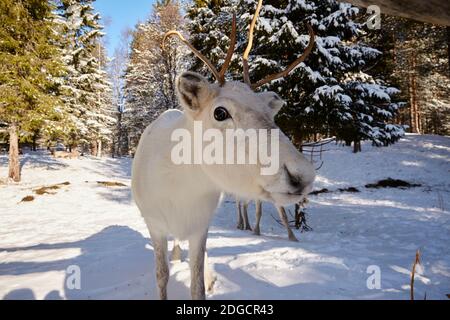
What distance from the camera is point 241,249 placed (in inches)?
205

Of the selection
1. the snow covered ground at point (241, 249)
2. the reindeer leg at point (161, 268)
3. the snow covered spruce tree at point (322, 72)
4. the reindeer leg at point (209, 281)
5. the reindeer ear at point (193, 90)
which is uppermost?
the snow covered spruce tree at point (322, 72)

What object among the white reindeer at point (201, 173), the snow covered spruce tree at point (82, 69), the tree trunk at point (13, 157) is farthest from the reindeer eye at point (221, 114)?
the snow covered spruce tree at point (82, 69)

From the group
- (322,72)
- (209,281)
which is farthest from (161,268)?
(322,72)

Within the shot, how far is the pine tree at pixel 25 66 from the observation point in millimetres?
13570

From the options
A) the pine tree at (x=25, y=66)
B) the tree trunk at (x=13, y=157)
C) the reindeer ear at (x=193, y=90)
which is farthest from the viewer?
the tree trunk at (x=13, y=157)

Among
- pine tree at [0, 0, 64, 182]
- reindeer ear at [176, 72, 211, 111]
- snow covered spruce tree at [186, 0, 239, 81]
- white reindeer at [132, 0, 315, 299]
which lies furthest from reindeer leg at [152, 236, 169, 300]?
pine tree at [0, 0, 64, 182]

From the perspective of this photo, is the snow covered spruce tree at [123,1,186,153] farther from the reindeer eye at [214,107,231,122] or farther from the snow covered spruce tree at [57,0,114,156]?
the reindeer eye at [214,107,231,122]

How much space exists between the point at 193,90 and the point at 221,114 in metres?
0.35

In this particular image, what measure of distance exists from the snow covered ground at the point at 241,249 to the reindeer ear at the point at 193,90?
A: 2.25 meters

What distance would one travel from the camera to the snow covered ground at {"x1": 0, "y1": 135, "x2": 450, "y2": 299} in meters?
3.56

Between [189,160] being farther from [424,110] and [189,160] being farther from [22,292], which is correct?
[424,110]

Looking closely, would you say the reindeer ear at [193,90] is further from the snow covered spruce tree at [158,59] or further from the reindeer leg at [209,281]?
the snow covered spruce tree at [158,59]

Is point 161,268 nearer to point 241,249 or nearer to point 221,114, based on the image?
point 221,114

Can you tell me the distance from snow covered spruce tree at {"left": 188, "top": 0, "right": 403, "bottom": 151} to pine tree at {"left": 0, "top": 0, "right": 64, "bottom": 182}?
38.3ft
